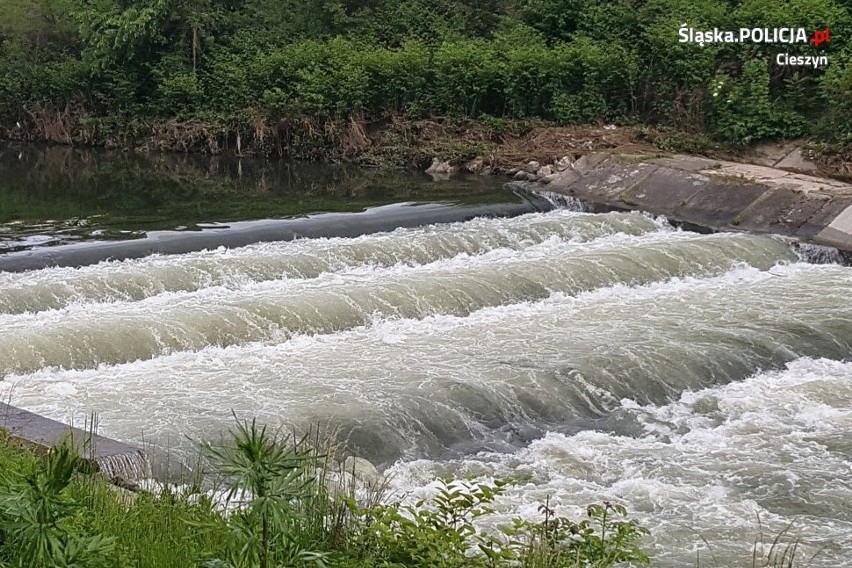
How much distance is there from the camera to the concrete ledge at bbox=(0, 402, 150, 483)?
18.6 feet

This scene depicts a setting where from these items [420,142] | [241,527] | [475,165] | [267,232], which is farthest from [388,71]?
[241,527]

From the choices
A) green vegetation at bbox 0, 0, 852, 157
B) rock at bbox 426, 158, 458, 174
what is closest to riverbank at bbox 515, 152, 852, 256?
green vegetation at bbox 0, 0, 852, 157

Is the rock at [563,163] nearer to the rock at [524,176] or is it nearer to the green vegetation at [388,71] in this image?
the rock at [524,176]

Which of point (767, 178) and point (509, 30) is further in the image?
point (509, 30)

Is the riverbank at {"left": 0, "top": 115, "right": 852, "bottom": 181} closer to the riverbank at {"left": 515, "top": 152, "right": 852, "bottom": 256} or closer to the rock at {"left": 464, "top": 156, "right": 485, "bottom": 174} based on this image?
the rock at {"left": 464, "top": 156, "right": 485, "bottom": 174}

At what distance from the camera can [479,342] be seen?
420 inches

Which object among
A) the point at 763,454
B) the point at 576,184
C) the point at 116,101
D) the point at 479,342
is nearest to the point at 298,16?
the point at 116,101

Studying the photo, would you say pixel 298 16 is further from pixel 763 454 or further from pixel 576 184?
pixel 763 454

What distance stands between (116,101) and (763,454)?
23234 mm

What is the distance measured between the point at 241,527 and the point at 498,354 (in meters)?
6.85

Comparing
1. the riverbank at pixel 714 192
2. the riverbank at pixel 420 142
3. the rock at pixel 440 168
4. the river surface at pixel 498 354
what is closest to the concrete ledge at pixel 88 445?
the river surface at pixel 498 354

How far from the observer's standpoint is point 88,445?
5.66m

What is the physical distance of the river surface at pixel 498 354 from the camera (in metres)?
7.70

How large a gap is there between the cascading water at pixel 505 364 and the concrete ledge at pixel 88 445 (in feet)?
0.16
